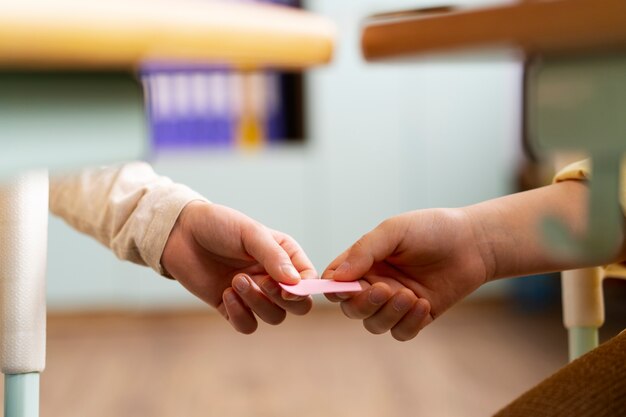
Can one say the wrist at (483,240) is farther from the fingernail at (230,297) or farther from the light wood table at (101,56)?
the light wood table at (101,56)

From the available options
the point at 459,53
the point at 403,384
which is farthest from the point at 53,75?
the point at 403,384

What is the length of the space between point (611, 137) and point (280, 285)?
14.8 inches

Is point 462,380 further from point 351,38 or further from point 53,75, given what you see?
point 53,75

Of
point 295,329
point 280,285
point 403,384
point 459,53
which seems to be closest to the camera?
point 459,53

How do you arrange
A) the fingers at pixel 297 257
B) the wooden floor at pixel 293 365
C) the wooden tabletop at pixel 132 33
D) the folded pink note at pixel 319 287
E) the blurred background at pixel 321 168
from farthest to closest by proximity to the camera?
the blurred background at pixel 321 168
the wooden floor at pixel 293 365
the fingers at pixel 297 257
the folded pink note at pixel 319 287
the wooden tabletop at pixel 132 33

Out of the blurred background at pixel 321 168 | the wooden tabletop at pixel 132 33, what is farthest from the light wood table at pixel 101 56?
the blurred background at pixel 321 168

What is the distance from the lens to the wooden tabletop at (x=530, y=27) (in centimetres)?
34

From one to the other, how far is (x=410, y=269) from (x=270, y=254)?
0.50ft

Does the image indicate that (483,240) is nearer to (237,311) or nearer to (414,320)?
(414,320)

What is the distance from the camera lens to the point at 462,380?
2260mm

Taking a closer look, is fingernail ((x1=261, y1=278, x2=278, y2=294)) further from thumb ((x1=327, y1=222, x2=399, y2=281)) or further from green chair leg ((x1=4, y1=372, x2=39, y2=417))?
green chair leg ((x1=4, y1=372, x2=39, y2=417))

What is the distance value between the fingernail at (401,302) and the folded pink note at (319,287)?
0.12ft

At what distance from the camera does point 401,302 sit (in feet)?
2.47

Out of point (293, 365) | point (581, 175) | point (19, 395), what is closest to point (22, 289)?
point (19, 395)
